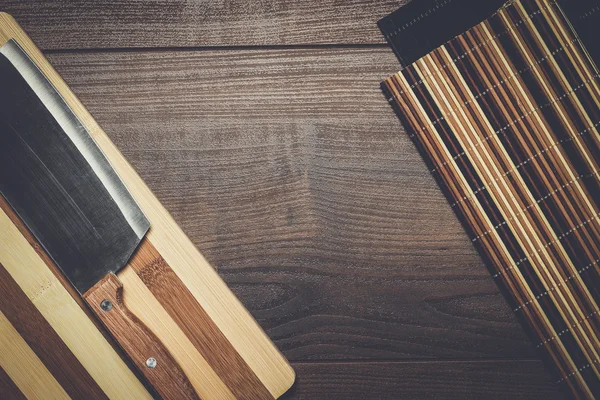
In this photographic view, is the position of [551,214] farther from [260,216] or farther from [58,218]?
[58,218]

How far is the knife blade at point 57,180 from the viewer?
0.45m

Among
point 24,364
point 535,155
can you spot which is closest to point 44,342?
point 24,364

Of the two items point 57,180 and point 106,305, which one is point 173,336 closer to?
point 106,305

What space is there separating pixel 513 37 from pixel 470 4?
0.19 feet

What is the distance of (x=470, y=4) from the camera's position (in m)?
0.48

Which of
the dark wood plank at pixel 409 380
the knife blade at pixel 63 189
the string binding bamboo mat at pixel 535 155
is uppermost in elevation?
the knife blade at pixel 63 189

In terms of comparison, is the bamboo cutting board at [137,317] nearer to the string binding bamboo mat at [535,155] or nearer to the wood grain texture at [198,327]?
the wood grain texture at [198,327]

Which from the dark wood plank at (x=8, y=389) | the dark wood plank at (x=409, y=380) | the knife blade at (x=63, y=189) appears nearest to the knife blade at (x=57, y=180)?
the knife blade at (x=63, y=189)

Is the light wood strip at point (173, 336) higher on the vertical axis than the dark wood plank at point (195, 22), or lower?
lower

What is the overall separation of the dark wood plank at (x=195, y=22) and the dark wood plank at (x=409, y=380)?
1.22 ft

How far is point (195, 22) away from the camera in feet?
1.64

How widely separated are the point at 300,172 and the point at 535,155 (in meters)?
Answer: 0.25

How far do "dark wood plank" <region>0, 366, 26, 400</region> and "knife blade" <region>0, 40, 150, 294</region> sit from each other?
0.12m

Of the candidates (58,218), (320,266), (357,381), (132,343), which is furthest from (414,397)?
(58,218)
